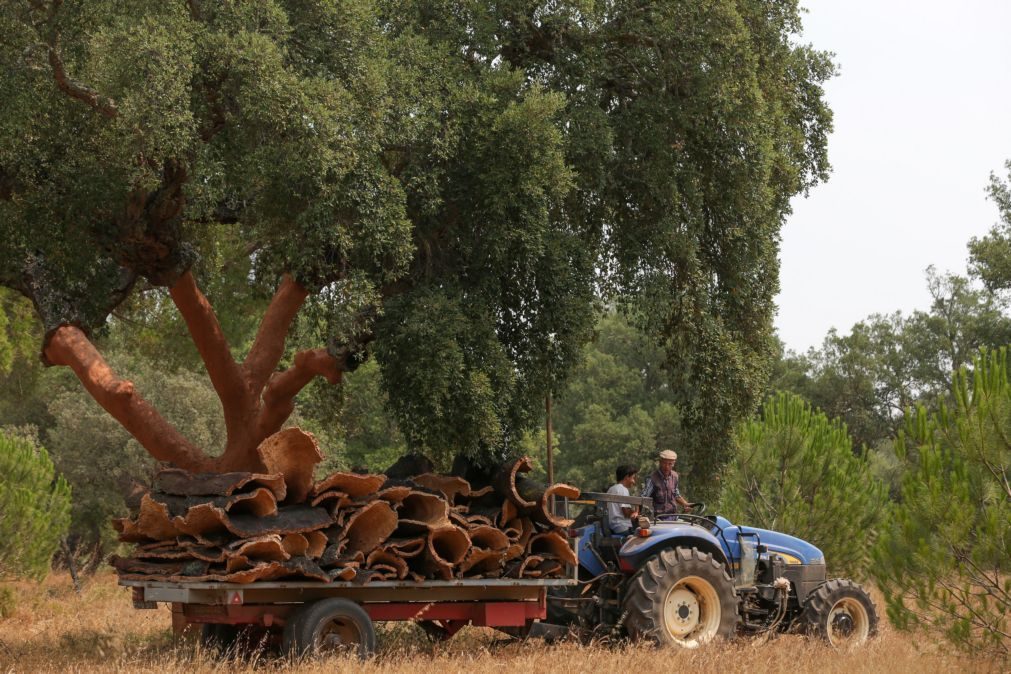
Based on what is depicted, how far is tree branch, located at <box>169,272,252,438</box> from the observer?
53.0ft

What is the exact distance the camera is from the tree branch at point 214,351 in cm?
1616

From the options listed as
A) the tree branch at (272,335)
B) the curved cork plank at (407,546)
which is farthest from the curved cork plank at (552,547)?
the tree branch at (272,335)

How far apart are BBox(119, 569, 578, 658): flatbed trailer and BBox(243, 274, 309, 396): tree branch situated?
175 inches

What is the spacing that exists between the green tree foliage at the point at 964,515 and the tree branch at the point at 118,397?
28.7ft

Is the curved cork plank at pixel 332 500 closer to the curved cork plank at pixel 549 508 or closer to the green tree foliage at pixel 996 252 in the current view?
the curved cork plank at pixel 549 508

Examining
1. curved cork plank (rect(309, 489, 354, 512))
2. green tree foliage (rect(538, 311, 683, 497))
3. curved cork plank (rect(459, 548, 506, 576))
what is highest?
green tree foliage (rect(538, 311, 683, 497))

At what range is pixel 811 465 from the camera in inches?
796

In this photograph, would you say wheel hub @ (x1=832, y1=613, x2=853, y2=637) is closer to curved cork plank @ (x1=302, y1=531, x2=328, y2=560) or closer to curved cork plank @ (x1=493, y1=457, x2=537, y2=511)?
curved cork plank @ (x1=493, y1=457, x2=537, y2=511)

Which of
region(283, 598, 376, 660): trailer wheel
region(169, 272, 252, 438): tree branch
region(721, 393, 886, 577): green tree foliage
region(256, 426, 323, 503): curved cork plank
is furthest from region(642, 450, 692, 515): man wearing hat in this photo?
region(721, 393, 886, 577): green tree foliage

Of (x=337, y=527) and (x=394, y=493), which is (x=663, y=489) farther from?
(x=337, y=527)

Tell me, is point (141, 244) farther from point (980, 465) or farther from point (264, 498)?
point (980, 465)

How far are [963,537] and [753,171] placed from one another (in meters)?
5.68

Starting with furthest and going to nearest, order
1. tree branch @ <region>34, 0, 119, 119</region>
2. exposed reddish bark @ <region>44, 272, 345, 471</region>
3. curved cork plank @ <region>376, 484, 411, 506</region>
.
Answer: exposed reddish bark @ <region>44, 272, 345, 471</region> → tree branch @ <region>34, 0, 119, 119</region> → curved cork plank @ <region>376, 484, 411, 506</region>

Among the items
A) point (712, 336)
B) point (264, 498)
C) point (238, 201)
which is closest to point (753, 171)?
point (712, 336)
